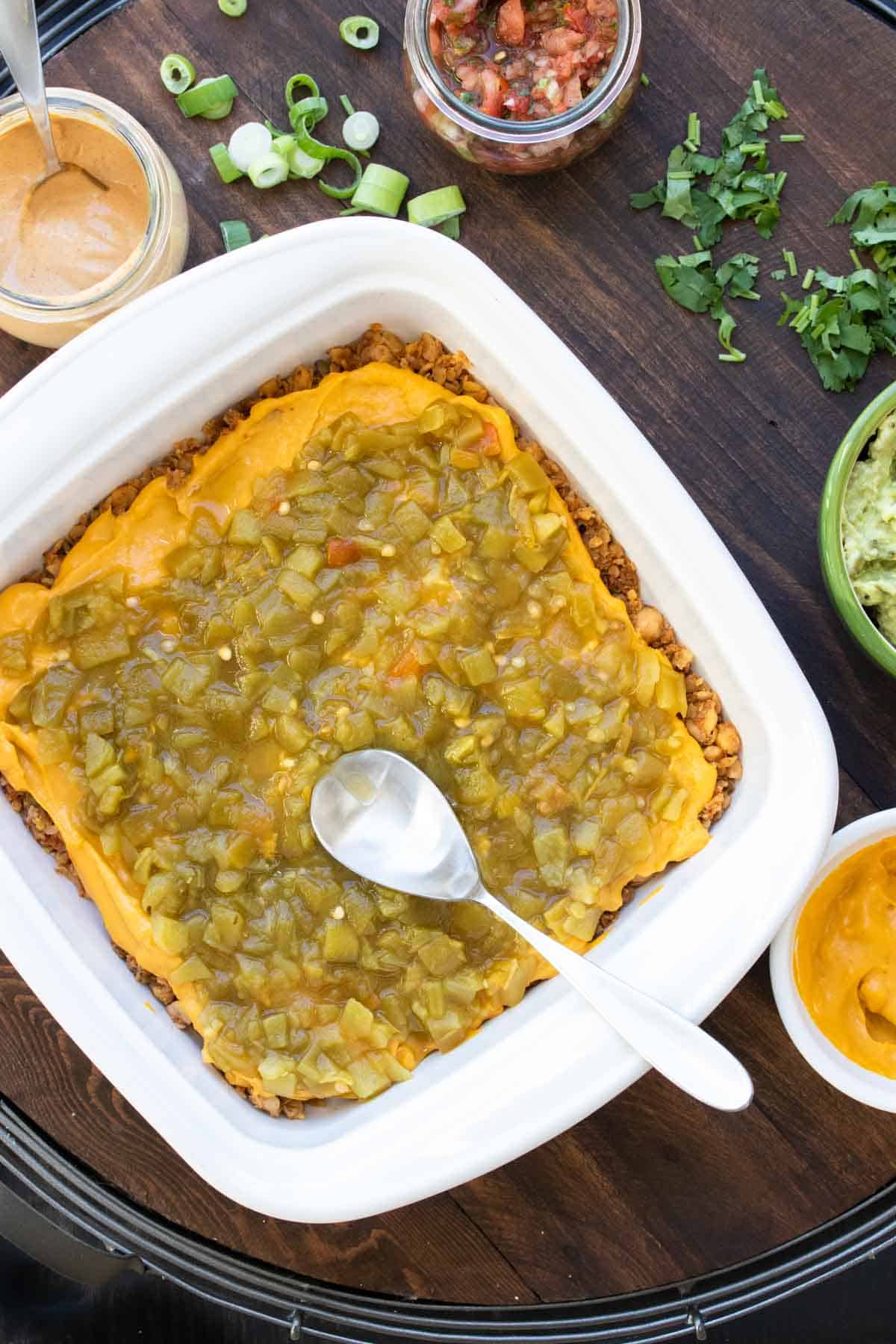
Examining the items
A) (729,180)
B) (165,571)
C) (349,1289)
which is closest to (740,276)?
(729,180)

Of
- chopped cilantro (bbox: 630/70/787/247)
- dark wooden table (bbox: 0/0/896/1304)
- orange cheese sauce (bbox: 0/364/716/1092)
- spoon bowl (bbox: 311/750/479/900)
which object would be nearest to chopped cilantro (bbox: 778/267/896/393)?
dark wooden table (bbox: 0/0/896/1304)

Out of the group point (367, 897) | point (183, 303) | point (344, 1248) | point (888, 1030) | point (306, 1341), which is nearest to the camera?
point (183, 303)

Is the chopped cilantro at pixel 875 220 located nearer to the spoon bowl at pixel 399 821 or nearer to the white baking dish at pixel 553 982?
the white baking dish at pixel 553 982

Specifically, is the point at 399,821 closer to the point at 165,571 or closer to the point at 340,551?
the point at 340,551

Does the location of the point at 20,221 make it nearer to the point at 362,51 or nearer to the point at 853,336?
the point at 362,51

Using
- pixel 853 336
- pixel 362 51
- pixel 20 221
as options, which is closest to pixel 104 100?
pixel 20 221

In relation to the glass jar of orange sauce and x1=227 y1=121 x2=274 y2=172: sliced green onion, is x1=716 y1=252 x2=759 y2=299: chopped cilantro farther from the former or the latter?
the glass jar of orange sauce

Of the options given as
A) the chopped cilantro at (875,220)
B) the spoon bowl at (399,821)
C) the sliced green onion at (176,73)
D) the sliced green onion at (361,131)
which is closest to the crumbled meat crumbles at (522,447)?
the spoon bowl at (399,821)
